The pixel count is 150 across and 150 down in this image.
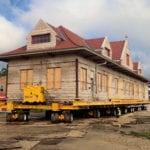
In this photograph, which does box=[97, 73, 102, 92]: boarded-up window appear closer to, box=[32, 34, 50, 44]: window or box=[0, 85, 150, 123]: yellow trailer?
box=[0, 85, 150, 123]: yellow trailer

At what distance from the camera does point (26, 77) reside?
82.3 feet

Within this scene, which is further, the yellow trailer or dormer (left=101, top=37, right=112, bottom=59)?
dormer (left=101, top=37, right=112, bottom=59)

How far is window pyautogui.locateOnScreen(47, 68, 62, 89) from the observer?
23.4 metres

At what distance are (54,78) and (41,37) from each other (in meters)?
3.59

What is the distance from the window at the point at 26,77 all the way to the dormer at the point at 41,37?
183 cm

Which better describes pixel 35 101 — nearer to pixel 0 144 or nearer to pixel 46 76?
pixel 46 76

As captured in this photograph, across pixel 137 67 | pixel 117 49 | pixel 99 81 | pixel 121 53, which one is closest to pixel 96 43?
pixel 99 81

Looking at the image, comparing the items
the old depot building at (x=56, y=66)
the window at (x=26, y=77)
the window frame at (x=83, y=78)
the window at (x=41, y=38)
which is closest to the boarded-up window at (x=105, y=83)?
the old depot building at (x=56, y=66)

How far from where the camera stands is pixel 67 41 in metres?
24.6

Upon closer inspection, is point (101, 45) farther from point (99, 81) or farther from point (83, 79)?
point (83, 79)

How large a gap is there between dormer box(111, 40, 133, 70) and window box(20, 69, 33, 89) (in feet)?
45.2

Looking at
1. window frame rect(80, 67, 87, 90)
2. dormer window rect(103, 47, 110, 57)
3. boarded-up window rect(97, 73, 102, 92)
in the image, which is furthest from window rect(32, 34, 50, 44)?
dormer window rect(103, 47, 110, 57)

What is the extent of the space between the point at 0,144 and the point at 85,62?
13546mm

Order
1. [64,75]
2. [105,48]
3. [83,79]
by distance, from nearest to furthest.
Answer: [64,75] < [83,79] < [105,48]
